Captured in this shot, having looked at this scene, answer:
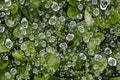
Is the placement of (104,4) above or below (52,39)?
above

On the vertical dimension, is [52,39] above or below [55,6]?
below

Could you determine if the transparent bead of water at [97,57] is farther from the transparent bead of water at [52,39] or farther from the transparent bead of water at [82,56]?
the transparent bead of water at [52,39]

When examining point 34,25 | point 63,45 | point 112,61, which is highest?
point 34,25

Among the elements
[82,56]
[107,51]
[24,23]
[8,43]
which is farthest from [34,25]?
[107,51]

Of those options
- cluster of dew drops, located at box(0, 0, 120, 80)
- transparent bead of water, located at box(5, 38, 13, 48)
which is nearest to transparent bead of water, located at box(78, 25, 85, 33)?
cluster of dew drops, located at box(0, 0, 120, 80)

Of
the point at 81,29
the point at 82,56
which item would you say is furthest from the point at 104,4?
the point at 82,56

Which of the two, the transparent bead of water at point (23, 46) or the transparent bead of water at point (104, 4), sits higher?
the transparent bead of water at point (104, 4)

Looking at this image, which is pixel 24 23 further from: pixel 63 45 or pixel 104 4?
pixel 104 4

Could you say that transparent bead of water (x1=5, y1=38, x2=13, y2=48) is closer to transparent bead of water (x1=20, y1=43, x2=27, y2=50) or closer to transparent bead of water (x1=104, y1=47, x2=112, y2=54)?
transparent bead of water (x1=20, y1=43, x2=27, y2=50)

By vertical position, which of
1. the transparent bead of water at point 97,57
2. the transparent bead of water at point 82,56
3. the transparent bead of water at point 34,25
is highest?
the transparent bead of water at point 34,25

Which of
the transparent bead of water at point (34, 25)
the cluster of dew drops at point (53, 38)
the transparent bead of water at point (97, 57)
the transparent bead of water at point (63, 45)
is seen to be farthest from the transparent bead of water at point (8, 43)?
the transparent bead of water at point (97, 57)

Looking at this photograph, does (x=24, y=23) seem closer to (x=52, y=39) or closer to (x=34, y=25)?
(x=34, y=25)

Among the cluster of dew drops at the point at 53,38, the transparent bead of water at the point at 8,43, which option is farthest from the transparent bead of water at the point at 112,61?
the transparent bead of water at the point at 8,43

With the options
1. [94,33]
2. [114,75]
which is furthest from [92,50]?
[114,75]
